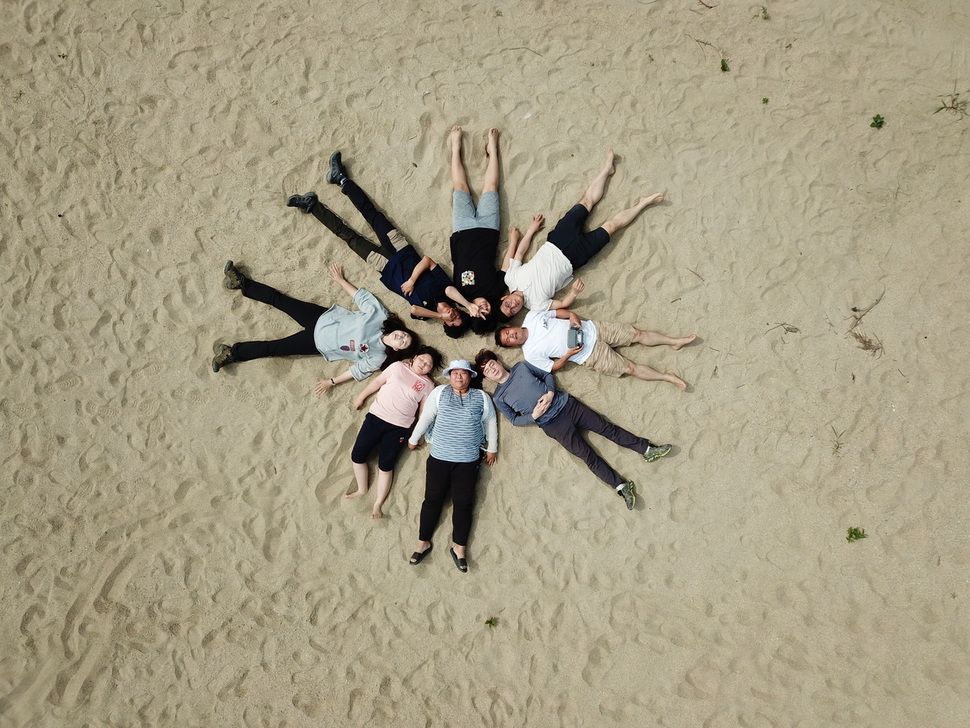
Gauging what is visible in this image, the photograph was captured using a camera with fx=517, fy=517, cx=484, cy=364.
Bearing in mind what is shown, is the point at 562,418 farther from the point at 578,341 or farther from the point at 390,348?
the point at 390,348

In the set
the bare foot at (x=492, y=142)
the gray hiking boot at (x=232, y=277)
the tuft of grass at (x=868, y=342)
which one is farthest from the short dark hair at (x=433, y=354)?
the tuft of grass at (x=868, y=342)

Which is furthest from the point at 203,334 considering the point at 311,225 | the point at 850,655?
the point at 850,655

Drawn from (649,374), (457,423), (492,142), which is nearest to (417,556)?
(457,423)

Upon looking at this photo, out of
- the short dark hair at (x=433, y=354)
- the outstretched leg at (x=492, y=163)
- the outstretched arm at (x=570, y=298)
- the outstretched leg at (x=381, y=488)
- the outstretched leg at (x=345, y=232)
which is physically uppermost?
the outstretched leg at (x=492, y=163)

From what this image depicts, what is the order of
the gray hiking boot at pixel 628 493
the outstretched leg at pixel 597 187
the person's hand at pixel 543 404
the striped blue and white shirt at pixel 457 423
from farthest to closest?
the outstretched leg at pixel 597 187
the gray hiking boot at pixel 628 493
the striped blue and white shirt at pixel 457 423
the person's hand at pixel 543 404

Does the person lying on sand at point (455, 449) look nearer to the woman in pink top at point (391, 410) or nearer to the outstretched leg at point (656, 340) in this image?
the woman in pink top at point (391, 410)

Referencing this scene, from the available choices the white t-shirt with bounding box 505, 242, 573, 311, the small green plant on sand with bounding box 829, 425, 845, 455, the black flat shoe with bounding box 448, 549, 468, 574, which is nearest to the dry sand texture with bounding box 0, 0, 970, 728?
the small green plant on sand with bounding box 829, 425, 845, 455

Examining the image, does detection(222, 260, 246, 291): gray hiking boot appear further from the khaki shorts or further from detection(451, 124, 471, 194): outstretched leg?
the khaki shorts
